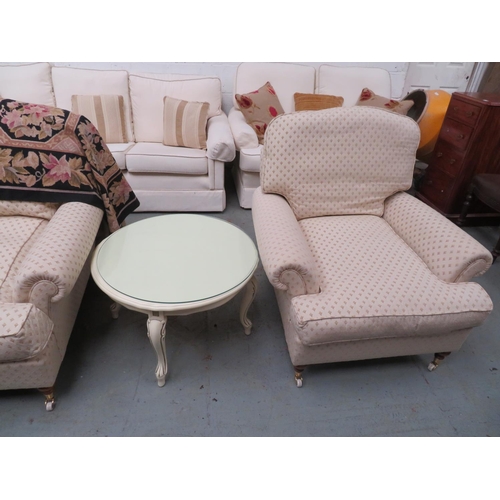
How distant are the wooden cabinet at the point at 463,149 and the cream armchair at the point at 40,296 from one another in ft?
7.41

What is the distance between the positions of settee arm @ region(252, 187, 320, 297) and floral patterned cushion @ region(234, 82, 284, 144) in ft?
4.41

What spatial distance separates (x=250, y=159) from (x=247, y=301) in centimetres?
116

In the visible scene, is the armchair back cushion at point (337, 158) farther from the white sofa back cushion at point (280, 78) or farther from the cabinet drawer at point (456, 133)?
the white sofa back cushion at point (280, 78)

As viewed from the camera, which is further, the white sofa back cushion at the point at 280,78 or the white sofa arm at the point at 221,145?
the white sofa back cushion at the point at 280,78

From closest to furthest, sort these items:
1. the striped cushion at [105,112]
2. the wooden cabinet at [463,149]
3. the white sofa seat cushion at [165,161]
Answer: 1. the wooden cabinet at [463,149]
2. the white sofa seat cushion at [165,161]
3. the striped cushion at [105,112]

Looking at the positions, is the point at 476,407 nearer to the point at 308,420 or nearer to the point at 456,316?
the point at 456,316

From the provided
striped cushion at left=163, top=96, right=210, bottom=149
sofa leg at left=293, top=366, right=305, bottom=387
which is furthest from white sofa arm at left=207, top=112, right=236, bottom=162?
sofa leg at left=293, top=366, right=305, bottom=387

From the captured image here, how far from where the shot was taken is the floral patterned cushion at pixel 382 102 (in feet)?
8.16

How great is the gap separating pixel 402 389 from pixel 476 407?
0.87ft

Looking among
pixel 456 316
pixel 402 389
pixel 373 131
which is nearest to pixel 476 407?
pixel 402 389

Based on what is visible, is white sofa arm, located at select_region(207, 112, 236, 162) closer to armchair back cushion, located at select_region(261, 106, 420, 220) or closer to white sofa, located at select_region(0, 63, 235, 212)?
white sofa, located at select_region(0, 63, 235, 212)

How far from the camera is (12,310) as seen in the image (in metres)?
1.01

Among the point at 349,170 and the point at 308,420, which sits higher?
the point at 349,170

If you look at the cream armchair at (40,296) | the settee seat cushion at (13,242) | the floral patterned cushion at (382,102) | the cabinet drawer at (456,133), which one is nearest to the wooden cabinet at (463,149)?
the cabinet drawer at (456,133)
